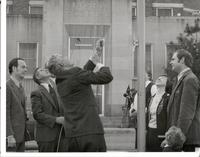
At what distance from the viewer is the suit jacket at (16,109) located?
9.82ft

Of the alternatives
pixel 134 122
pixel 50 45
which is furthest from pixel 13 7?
pixel 134 122

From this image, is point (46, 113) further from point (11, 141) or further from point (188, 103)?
point (188, 103)

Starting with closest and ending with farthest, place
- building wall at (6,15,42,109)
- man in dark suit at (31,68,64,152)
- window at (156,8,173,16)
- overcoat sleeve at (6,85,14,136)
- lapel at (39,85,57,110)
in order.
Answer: building wall at (6,15,42,109) < overcoat sleeve at (6,85,14,136) < window at (156,8,173,16) < man in dark suit at (31,68,64,152) < lapel at (39,85,57,110)

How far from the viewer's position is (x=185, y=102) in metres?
2.90

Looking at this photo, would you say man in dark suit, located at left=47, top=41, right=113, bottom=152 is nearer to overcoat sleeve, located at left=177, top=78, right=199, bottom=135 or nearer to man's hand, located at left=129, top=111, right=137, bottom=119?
man's hand, located at left=129, top=111, right=137, bottom=119

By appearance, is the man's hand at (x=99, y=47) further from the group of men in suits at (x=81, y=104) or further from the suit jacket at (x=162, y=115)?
the suit jacket at (x=162, y=115)

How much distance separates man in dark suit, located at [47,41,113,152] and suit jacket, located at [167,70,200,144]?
495 mm

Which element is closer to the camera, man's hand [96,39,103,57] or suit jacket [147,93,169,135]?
man's hand [96,39,103,57]

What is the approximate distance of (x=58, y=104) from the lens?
3299 mm

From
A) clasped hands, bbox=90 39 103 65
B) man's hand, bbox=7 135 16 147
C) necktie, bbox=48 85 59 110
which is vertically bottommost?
man's hand, bbox=7 135 16 147

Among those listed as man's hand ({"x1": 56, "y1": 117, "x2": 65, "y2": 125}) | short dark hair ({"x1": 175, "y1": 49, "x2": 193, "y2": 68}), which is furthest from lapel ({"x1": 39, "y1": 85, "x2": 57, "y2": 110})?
short dark hair ({"x1": 175, "y1": 49, "x2": 193, "y2": 68})

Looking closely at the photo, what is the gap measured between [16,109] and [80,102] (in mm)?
470

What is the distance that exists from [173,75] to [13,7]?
1.14 metres

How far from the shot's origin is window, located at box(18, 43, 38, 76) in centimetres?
280
